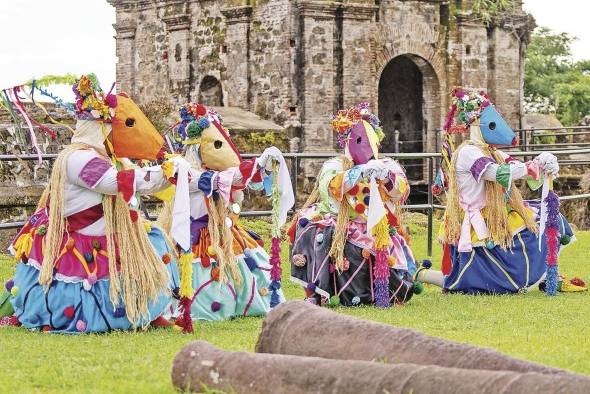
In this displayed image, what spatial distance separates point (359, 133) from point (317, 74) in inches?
542

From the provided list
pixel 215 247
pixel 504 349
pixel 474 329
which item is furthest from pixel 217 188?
pixel 504 349

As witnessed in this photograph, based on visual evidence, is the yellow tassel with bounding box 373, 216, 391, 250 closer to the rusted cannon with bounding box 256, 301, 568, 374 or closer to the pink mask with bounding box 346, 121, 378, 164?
the pink mask with bounding box 346, 121, 378, 164

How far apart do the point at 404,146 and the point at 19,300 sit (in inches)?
750

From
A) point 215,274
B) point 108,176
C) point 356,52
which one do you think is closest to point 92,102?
point 108,176

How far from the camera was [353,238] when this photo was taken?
1093cm

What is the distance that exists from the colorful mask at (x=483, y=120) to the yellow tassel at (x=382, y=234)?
1758 millimetres

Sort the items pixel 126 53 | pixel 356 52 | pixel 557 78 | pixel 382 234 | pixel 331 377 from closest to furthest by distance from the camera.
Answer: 1. pixel 331 377
2. pixel 382 234
3. pixel 356 52
4. pixel 126 53
5. pixel 557 78

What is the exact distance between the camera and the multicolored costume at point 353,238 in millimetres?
10742

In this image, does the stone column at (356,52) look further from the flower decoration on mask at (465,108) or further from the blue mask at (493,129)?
the blue mask at (493,129)

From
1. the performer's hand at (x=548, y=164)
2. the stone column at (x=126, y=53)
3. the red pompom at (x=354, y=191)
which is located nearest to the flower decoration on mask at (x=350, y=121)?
the red pompom at (x=354, y=191)

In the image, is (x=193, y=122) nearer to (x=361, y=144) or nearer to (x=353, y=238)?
(x=361, y=144)

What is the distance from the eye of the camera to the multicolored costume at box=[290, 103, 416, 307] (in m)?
10.7

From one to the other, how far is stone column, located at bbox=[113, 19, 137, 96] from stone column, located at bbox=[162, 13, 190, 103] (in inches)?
56.5

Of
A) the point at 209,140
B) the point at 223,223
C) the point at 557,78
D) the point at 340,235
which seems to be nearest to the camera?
the point at 223,223
